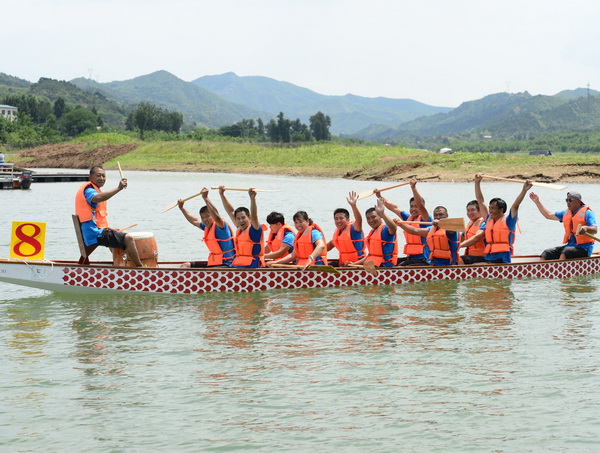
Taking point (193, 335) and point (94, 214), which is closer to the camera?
point (193, 335)

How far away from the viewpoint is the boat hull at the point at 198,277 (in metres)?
11.4

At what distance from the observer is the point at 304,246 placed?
1268 cm

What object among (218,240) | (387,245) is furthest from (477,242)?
(218,240)

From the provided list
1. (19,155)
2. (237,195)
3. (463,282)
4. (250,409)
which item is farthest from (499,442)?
(19,155)

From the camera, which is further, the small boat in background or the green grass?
the green grass

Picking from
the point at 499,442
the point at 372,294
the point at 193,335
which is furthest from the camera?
the point at 372,294

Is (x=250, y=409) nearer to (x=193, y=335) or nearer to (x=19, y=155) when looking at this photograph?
(x=193, y=335)

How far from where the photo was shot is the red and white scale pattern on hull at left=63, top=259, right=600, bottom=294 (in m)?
11.6

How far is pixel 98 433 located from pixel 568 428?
164 inches

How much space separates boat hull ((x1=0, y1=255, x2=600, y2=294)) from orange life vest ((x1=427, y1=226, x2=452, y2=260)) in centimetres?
31

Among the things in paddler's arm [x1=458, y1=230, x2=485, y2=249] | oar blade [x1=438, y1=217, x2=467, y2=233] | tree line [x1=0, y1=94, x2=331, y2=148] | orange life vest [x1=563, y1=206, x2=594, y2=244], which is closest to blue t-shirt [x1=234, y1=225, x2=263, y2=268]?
oar blade [x1=438, y1=217, x2=467, y2=233]

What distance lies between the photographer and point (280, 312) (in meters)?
11.4

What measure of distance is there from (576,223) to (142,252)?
7758 millimetres

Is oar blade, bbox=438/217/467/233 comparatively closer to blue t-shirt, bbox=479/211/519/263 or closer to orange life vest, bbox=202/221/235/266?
blue t-shirt, bbox=479/211/519/263
